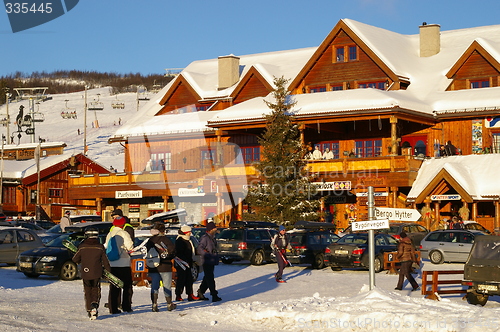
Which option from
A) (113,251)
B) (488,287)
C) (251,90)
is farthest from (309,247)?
(251,90)

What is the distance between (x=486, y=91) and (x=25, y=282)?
28.7 metres

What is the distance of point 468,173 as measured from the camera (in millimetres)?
39875

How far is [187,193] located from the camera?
156 feet

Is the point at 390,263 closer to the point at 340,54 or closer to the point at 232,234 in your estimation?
the point at 232,234

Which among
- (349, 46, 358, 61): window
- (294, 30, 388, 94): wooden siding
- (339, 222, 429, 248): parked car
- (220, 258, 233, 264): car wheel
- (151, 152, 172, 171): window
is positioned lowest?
(220, 258, 233, 264): car wheel

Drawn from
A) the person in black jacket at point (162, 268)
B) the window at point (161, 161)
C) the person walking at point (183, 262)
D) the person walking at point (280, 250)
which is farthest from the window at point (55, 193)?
the person in black jacket at point (162, 268)

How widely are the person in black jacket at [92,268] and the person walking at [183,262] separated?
3177 mm

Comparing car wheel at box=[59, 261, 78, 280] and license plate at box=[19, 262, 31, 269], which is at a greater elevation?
license plate at box=[19, 262, 31, 269]

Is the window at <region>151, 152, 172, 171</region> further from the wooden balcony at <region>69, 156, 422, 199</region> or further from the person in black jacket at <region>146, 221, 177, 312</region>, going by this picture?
the person in black jacket at <region>146, 221, 177, 312</region>

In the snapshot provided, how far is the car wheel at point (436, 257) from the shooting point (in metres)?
30.7

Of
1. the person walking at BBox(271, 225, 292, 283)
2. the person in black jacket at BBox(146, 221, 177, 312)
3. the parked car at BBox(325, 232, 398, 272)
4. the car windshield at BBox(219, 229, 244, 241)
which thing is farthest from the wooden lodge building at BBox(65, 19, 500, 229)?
the person in black jacket at BBox(146, 221, 177, 312)

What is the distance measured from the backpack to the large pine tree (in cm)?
2224

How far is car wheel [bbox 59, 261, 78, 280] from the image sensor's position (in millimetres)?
24188

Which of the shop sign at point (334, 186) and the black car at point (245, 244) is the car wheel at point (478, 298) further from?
the shop sign at point (334, 186)
